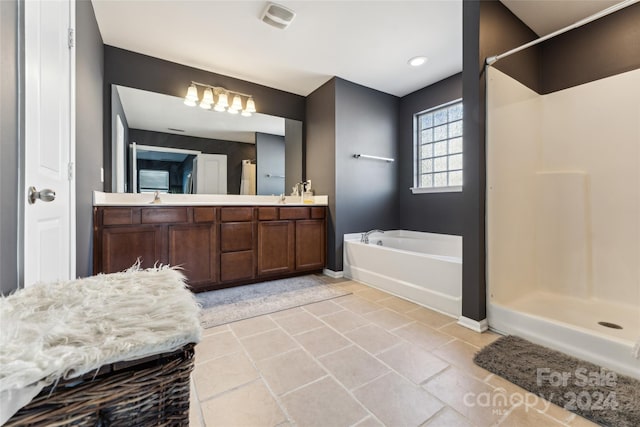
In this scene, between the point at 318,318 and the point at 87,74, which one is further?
the point at 318,318

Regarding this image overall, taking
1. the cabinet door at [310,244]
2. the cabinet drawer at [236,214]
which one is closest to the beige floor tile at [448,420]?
the cabinet door at [310,244]

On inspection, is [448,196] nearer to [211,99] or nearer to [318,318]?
[318,318]

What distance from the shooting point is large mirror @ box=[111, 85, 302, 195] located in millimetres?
2555

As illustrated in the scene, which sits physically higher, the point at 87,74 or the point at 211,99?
the point at 211,99

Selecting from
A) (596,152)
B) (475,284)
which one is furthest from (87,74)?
(596,152)

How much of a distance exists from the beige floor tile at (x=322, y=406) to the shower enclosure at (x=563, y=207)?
48.3 inches

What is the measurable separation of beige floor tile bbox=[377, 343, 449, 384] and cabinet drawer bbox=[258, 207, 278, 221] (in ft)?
5.76

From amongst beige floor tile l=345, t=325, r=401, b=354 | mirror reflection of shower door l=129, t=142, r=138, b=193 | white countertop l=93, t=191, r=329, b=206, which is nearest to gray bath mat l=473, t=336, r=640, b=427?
beige floor tile l=345, t=325, r=401, b=354

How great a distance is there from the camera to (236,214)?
2.63 metres

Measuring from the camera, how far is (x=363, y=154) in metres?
3.24

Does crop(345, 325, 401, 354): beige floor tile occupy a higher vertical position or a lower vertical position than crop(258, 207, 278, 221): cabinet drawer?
lower

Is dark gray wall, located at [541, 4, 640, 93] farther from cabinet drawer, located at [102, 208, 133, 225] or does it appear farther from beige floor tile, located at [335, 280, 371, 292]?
cabinet drawer, located at [102, 208, 133, 225]

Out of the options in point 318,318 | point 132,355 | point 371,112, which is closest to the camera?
point 132,355

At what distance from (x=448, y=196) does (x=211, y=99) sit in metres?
2.86
